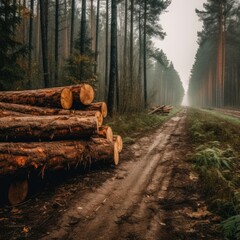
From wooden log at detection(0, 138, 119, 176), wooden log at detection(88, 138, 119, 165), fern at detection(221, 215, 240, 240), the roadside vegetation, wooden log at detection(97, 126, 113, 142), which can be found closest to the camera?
fern at detection(221, 215, 240, 240)

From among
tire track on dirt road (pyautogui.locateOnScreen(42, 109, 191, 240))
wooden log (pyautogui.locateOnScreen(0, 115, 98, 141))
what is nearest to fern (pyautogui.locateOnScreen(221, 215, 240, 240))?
tire track on dirt road (pyautogui.locateOnScreen(42, 109, 191, 240))

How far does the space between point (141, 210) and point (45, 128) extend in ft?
8.48

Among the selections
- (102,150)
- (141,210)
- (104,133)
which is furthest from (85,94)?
(141,210)

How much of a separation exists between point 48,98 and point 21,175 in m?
3.11

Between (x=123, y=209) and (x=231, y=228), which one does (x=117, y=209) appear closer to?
(x=123, y=209)

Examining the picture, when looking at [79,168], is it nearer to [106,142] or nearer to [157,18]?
[106,142]

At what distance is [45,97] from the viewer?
23.1ft

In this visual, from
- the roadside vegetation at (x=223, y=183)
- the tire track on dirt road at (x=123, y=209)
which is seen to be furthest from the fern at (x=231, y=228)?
the tire track on dirt road at (x=123, y=209)

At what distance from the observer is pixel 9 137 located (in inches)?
185

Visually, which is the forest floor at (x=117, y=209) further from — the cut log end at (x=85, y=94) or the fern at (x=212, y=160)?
the cut log end at (x=85, y=94)

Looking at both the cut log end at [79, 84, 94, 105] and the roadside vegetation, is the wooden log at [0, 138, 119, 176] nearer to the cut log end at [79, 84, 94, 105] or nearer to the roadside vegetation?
the cut log end at [79, 84, 94, 105]

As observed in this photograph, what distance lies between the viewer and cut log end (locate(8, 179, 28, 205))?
419 cm

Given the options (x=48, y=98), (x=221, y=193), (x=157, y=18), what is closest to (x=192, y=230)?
(x=221, y=193)

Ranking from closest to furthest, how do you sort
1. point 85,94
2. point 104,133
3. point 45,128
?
point 45,128 < point 104,133 < point 85,94
